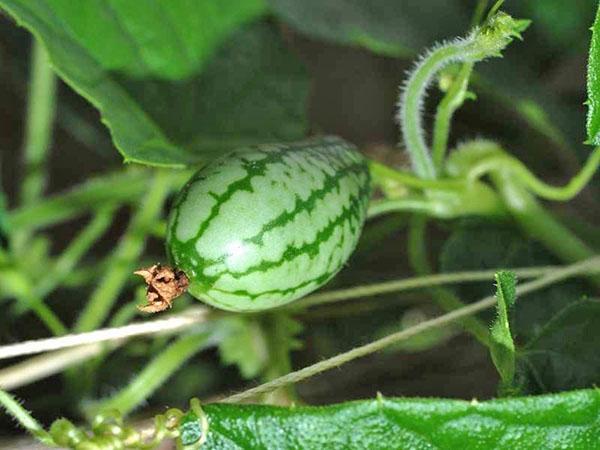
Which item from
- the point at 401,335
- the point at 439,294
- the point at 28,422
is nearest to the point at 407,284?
the point at 439,294

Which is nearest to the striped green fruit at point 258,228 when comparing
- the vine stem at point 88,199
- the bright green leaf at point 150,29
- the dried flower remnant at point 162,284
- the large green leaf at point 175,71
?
the dried flower remnant at point 162,284

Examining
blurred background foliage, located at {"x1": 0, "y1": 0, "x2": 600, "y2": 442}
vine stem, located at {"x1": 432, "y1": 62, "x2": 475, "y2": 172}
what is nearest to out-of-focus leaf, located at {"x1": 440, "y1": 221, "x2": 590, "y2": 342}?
blurred background foliage, located at {"x1": 0, "y1": 0, "x2": 600, "y2": 442}

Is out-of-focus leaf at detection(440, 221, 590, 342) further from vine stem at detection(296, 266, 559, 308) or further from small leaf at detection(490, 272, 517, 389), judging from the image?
small leaf at detection(490, 272, 517, 389)

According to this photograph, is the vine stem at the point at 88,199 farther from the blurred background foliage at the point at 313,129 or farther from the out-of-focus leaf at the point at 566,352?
the out-of-focus leaf at the point at 566,352

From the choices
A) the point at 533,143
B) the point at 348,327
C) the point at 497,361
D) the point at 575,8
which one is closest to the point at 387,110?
the point at 533,143

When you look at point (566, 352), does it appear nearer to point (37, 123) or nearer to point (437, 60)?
point (437, 60)

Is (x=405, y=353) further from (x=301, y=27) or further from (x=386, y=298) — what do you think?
(x=301, y=27)
